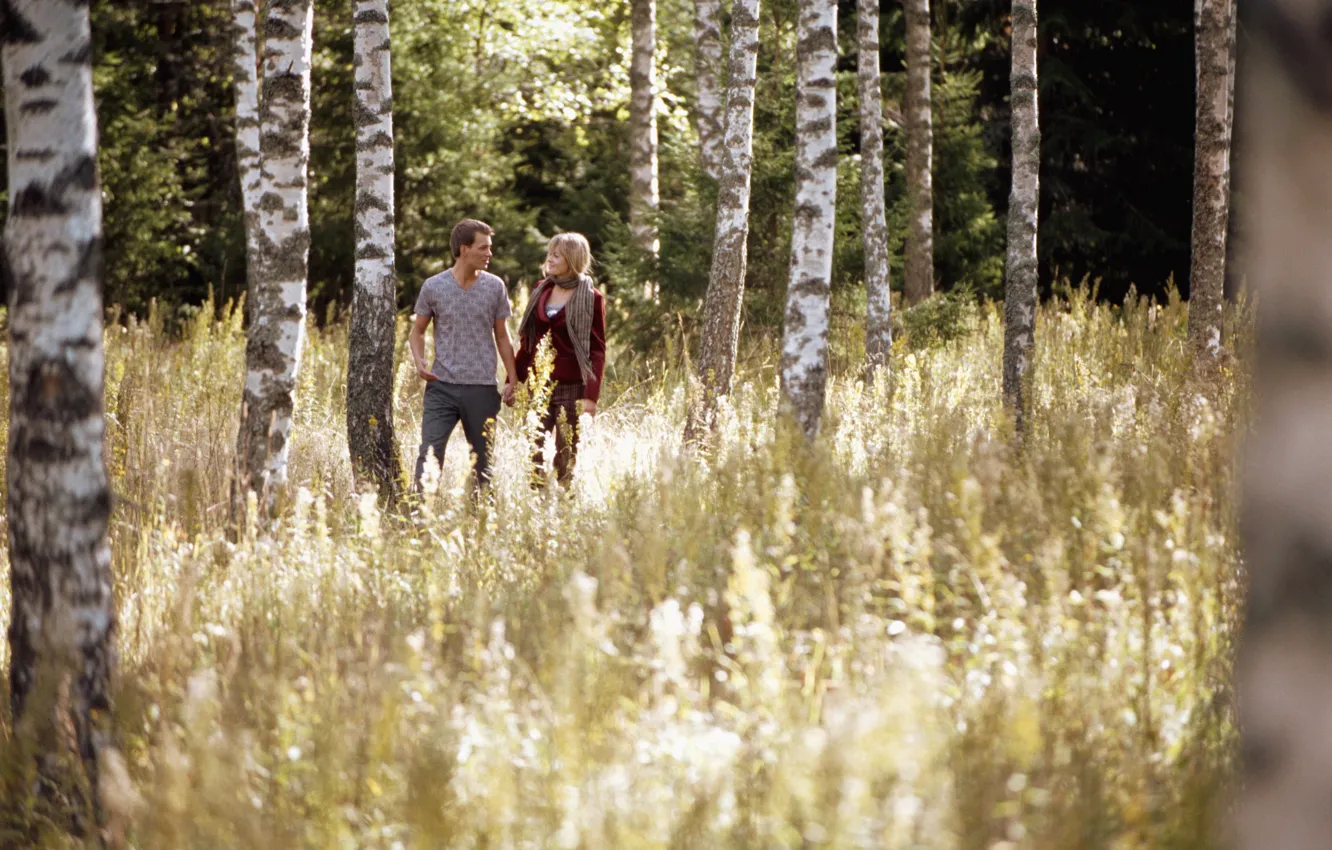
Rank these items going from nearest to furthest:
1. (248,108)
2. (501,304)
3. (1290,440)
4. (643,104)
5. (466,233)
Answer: (1290,440)
(466,233)
(501,304)
(248,108)
(643,104)

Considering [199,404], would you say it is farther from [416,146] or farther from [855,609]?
[416,146]

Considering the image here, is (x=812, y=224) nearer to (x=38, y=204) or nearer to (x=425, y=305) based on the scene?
(x=425, y=305)

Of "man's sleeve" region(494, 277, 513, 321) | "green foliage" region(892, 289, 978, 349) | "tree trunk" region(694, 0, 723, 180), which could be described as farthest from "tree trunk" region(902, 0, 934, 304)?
"man's sleeve" region(494, 277, 513, 321)

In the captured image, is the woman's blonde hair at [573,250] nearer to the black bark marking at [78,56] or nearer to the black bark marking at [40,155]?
the black bark marking at [78,56]

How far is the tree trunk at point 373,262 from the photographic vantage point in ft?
28.1

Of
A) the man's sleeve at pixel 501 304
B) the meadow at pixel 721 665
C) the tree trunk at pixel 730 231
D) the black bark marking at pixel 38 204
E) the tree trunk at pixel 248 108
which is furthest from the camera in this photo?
the tree trunk at pixel 248 108

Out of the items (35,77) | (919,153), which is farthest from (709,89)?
(35,77)

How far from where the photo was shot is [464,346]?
794 cm

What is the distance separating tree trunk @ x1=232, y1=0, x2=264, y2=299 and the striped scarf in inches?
139

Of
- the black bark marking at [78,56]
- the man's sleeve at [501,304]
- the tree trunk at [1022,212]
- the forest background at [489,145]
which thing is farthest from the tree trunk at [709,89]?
the black bark marking at [78,56]

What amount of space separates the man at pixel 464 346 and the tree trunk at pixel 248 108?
11.2 ft

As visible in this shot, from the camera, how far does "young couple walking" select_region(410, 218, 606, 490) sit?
26.1ft

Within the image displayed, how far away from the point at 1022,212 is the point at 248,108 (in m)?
7.26

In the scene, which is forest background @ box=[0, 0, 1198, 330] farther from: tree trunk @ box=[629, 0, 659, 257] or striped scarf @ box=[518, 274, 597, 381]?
striped scarf @ box=[518, 274, 597, 381]
